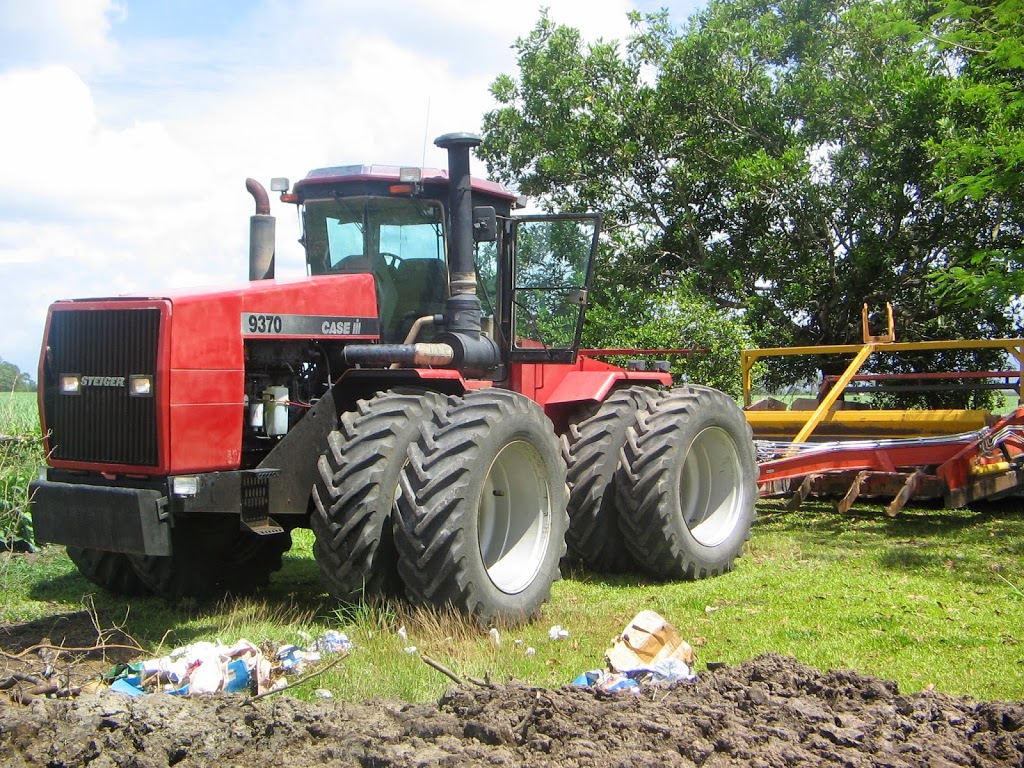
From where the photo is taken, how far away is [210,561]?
6703mm

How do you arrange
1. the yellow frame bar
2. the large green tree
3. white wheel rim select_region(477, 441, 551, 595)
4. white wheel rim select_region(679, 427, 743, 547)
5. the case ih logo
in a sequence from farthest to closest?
the large green tree
the yellow frame bar
white wheel rim select_region(679, 427, 743, 547)
white wheel rim select_region(477, 441, 551, 595)
the case ih logo

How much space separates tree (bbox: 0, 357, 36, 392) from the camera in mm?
6311

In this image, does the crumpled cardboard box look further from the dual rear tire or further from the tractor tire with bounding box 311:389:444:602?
the dual rear tire

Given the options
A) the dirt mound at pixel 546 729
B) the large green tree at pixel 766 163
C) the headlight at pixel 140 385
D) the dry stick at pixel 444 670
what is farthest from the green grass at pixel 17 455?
the large green tree at pixel 766 163

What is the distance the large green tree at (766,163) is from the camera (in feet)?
51.2

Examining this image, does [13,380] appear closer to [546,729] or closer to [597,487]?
[597,487]

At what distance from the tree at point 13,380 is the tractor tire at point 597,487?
3369mm

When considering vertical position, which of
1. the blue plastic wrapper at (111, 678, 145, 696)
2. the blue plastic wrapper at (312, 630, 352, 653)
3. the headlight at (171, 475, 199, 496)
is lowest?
the blue plastic wrapper at (111, 678, 145, 696)

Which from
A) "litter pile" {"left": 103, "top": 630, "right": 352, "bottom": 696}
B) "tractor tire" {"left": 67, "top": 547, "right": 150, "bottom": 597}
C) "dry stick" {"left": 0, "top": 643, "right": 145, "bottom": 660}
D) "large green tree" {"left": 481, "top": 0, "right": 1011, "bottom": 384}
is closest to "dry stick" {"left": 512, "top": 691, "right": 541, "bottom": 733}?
"litter pile" {"left": 103, "top": 630, "right": 352, "bottom": 696}

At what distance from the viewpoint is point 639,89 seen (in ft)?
56.8

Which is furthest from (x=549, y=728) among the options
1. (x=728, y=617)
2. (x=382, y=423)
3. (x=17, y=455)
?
(x=17, y=455)

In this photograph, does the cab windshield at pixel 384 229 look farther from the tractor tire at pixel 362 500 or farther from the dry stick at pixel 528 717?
the dry stick at pixel 528 717

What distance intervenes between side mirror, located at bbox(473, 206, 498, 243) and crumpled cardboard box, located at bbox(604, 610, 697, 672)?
250cm

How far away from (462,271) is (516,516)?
4.91 feet
